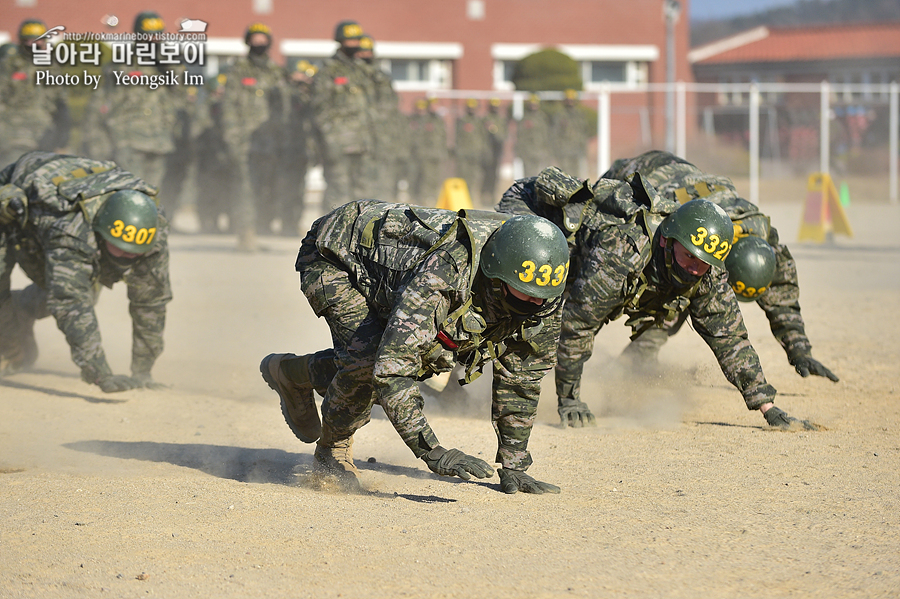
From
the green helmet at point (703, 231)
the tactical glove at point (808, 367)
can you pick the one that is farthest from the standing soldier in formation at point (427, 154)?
the green helmet at point (703, 231)

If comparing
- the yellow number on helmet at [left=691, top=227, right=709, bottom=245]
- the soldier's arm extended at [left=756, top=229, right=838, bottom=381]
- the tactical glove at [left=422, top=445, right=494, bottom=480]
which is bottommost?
the tactical glove at [left=422, top=445, right=494, bottom=480]

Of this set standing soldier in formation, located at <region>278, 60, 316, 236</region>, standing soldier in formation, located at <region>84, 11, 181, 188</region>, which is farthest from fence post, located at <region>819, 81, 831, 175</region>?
standing soldier in formation, located at <region>84, 11, 181, 188</region>

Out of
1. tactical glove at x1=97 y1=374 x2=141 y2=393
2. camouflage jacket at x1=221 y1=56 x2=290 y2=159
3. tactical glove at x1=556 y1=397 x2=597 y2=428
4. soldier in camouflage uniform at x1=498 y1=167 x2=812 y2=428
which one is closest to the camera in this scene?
soldier in camouflage uniform at x1=498 y1=167 x2=812 y2=428

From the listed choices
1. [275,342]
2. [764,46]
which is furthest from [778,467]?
[764,46]

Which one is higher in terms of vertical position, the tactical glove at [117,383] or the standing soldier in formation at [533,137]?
the standing soldier in formation at [533,137]

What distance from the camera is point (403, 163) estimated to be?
2147 cm

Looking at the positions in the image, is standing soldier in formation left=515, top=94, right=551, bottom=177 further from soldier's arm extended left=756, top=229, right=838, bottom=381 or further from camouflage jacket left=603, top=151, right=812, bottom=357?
soldier's arm extended left=756, top=229, right=838, bottom=381

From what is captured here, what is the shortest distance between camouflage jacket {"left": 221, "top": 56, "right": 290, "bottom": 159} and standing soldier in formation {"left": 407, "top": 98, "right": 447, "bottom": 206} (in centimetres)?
700

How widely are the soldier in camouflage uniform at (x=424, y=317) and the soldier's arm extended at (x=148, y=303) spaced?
2.34m

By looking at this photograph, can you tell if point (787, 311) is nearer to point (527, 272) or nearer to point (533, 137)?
point (527, 272)

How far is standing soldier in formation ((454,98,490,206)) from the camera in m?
24.3

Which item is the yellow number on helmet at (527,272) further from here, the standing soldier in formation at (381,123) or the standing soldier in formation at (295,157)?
the standing soldier in formation at (295,157)

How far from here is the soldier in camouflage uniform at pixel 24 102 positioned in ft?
50.9

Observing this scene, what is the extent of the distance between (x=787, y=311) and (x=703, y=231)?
1696mm
